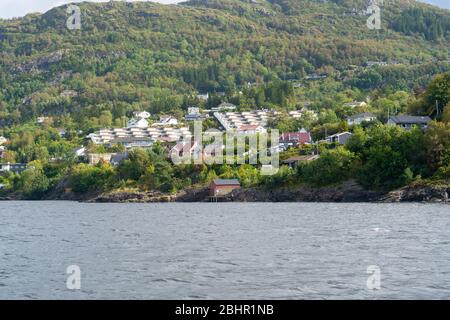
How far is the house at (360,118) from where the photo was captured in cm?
10559

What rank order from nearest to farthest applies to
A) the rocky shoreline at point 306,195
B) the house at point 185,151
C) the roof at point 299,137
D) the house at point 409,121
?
the rocky shoreline at point 306,195
the house at point 409,121
the house at point 185,151
the roof at point 299,137

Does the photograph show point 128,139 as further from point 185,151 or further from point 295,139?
point 295,139

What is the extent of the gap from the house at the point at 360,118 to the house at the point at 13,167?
2198 inches

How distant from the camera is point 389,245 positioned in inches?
1356

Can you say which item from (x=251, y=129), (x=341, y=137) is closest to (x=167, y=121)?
(x=251, y=129)

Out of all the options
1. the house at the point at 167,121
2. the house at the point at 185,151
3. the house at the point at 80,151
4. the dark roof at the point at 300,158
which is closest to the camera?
the dark roof at the point at 300,158

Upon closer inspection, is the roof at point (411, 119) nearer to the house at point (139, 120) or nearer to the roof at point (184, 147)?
the roof at point (184, 147)

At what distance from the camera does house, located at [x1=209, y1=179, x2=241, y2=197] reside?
91.1 metres

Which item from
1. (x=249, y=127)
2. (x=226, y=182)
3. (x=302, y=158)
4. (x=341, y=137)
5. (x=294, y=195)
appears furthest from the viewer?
(x=249, y=127)

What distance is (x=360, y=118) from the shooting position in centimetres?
10912

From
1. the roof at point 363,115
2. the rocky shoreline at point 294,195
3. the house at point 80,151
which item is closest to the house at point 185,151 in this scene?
the rocky shoreline at point 294,195

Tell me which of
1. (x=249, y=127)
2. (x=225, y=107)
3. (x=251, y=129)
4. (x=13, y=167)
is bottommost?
(x=13, y=167)

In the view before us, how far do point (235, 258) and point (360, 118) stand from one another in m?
80.7
